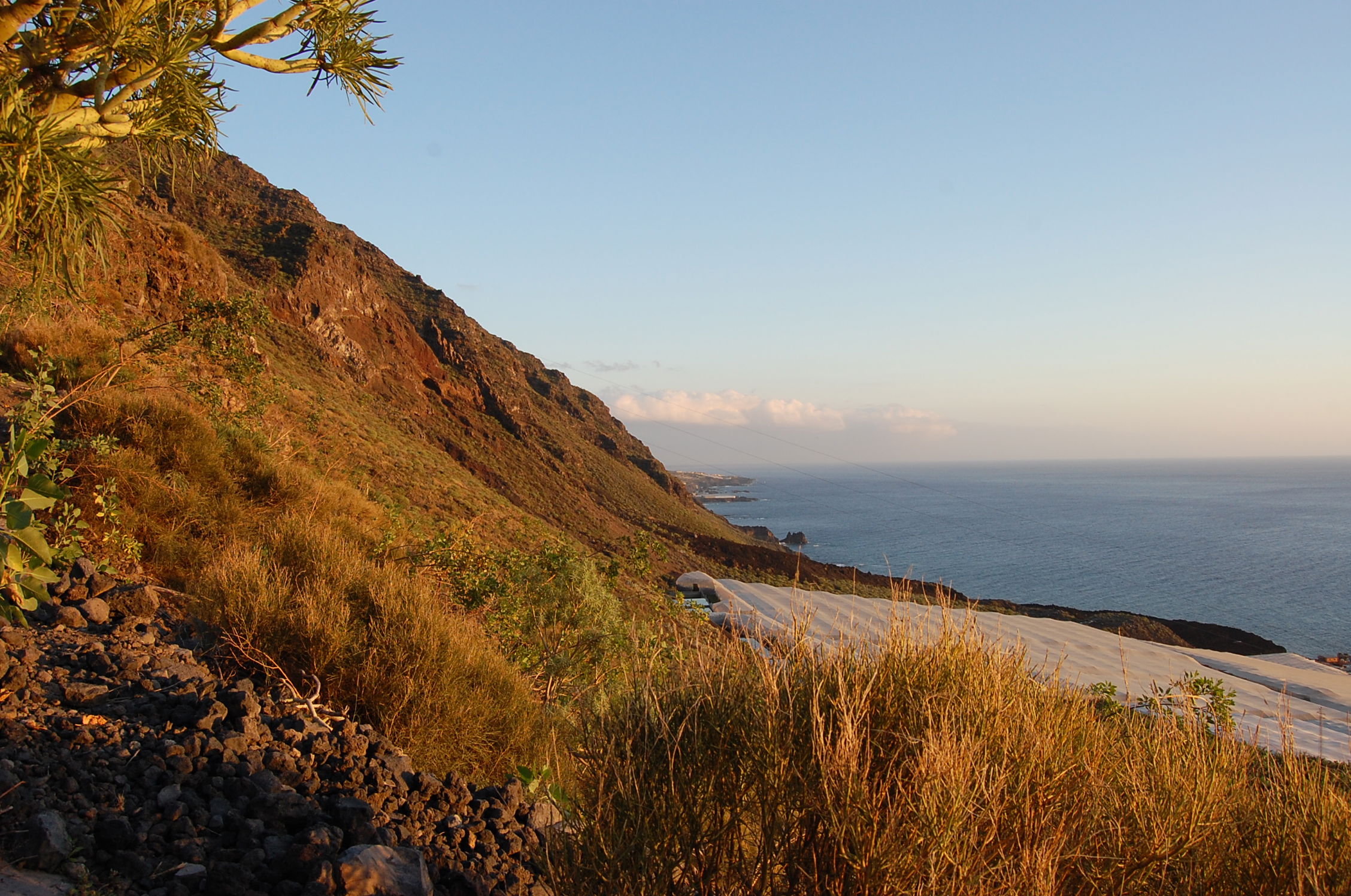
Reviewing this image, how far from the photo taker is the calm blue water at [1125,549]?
46844 millimetres

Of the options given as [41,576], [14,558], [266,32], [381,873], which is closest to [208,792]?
[381,873]

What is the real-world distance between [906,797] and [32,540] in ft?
9.70

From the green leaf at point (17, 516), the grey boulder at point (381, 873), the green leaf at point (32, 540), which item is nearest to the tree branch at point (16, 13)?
the green leaf at point (17, 516)

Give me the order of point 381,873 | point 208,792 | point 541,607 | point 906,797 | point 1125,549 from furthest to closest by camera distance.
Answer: point 1125,549
point 541,607
point 208,792
point 381,873
point 906,797

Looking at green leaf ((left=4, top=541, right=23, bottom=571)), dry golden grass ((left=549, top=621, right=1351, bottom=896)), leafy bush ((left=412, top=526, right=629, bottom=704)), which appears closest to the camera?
dry golden grass ((left=549, top=621, right=1351, bottom=896))

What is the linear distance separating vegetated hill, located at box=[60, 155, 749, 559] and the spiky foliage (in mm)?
6878

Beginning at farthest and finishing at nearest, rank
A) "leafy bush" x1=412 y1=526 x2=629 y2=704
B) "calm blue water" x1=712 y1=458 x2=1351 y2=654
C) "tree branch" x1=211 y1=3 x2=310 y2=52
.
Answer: "calm blue water" x1=712 y1=458 x2=1351 y2=654 < "leafy bush" x1=412 y1=526 x2=629 y2=704 < "tree branch" x1=211 y1=3 x2=310 y2=52

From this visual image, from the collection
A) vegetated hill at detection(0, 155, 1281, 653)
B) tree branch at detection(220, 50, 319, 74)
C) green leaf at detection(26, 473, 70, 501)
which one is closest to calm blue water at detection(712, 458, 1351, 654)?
green leaf at detection(26, 473, 70, 501)

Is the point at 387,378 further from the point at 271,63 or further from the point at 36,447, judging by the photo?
the point at 36,447

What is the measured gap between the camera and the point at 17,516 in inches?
94.1

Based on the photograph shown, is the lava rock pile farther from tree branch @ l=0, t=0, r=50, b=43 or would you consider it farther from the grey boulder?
tree branch @ l=0, t=0, r=50, b=43

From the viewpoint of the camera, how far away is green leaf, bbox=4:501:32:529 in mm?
2371

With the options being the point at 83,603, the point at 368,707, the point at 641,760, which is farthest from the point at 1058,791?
the point at 83,603

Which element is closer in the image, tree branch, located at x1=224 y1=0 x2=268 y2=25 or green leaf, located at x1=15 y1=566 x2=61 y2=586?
green leaf, located at x1=15 y1=566 x2=61 y2=586
